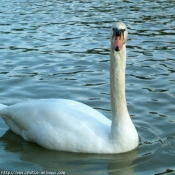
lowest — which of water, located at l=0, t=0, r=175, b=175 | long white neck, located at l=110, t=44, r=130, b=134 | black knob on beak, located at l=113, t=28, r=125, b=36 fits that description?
water, located at l=0, t=0, r=175, b=175

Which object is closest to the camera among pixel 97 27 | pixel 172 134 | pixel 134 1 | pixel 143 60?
pixel 172 134

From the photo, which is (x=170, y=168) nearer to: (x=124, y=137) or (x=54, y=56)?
(x=124, y=137)

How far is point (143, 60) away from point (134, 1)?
1008cm

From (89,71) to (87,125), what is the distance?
438 centimetres

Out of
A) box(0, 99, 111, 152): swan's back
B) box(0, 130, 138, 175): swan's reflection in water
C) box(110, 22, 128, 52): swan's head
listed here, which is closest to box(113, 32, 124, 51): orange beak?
box(110, 22, 128, 52): swan's head

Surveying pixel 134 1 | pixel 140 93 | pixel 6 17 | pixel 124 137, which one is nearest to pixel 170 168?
pixel 124 137

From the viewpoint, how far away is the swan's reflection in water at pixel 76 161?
20.5ft

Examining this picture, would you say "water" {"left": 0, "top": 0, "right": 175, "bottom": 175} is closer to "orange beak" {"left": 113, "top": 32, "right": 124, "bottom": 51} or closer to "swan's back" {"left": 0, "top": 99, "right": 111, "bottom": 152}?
"swan's back" {"left": 0, "top": 99, "right": 111, "bottom": 152}

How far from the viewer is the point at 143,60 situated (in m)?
11.8

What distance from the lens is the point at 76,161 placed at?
21.1ft

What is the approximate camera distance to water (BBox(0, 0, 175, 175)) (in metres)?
6.49

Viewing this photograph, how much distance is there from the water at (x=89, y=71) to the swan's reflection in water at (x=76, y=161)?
0.01 metres

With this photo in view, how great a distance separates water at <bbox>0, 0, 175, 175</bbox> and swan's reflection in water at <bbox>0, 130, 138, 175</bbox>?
0.01m

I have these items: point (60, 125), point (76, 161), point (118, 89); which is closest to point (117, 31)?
point (118, 89)
